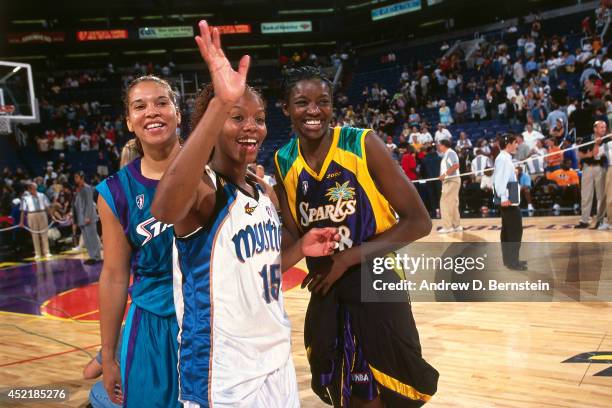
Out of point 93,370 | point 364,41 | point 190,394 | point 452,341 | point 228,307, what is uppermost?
point 364,41

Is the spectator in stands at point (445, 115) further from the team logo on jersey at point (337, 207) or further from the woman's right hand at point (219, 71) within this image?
the woman's right hand at point (219, 71)

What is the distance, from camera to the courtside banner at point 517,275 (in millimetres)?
5961

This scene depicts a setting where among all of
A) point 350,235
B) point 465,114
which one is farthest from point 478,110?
point 350,235

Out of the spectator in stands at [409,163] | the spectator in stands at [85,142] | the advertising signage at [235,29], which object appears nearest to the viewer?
the spectator in stands at [409,163]

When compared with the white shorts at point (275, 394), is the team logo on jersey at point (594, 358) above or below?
below

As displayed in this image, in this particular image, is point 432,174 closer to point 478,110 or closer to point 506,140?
point 478,110

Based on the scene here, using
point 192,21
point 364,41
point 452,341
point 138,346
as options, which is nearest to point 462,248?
point 452,341

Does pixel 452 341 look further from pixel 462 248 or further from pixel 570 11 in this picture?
pixel 570 11

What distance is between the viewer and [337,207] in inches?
95.7

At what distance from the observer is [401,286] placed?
245cm

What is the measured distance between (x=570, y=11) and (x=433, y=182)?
13771 millimetres

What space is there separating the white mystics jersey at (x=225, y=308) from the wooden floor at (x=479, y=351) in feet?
6.93

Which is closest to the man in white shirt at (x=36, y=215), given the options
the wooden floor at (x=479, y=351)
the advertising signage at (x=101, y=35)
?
the wooden floor at (x=479, y=351)

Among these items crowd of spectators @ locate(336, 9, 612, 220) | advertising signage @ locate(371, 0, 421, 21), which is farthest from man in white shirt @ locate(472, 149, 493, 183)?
advertising signage @ locate(371, 0, 421, 21)
